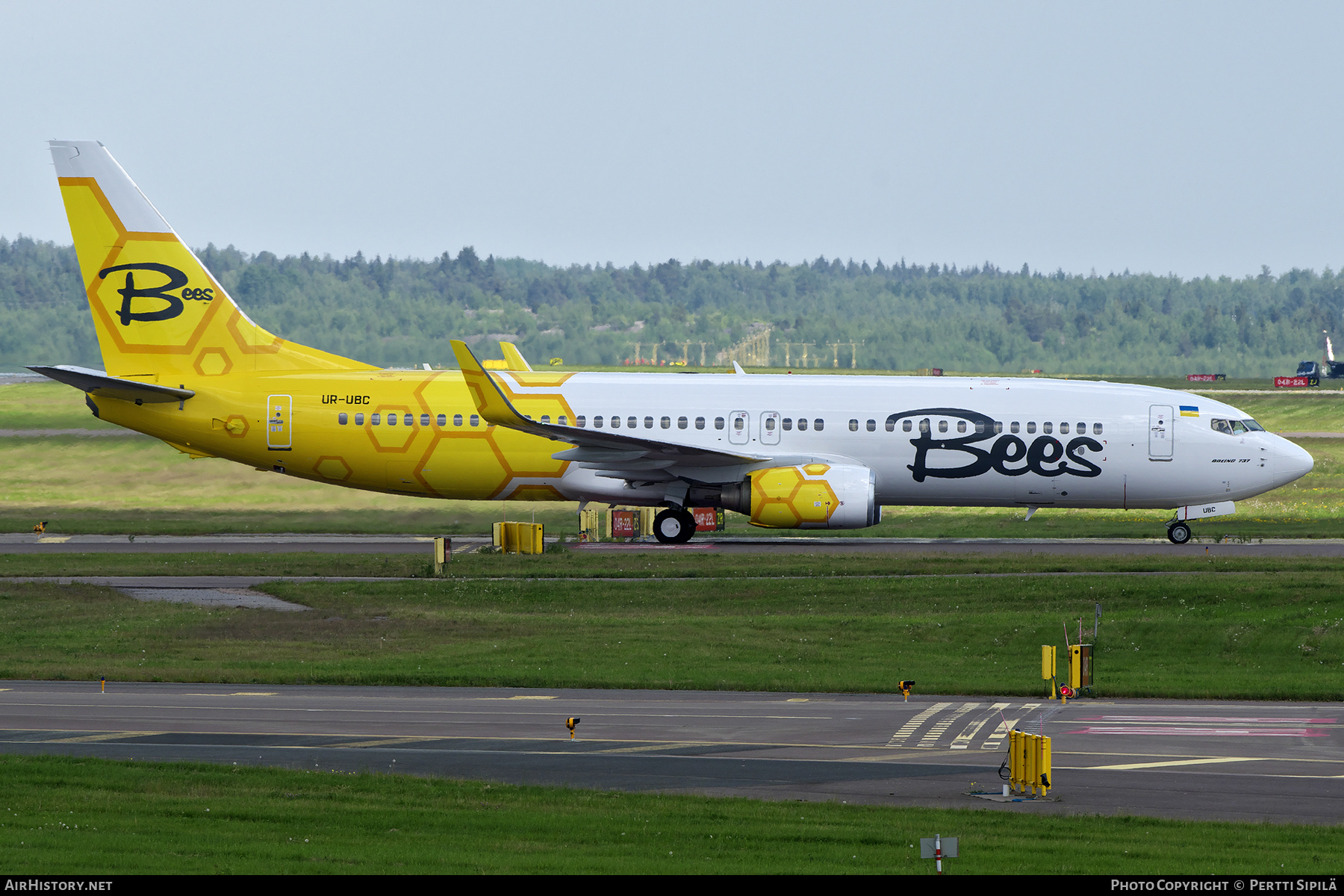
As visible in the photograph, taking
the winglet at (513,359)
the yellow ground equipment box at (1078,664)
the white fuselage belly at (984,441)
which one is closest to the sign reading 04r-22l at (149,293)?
the winglet at (513,359)

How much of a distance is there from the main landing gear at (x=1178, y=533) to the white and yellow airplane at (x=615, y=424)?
0.05 metres

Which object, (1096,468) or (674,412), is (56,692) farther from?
A: (1096,468)

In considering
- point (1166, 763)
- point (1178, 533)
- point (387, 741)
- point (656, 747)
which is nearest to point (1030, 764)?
point (1166, 763)

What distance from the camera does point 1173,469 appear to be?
41000mm

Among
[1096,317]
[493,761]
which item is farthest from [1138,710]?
[1096,317]

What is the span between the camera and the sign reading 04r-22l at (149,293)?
42.0m

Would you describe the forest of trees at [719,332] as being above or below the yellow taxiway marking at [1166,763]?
above

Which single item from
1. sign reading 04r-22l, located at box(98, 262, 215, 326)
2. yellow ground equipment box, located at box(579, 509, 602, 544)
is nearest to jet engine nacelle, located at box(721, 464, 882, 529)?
yellow ground equipment box, located at box(579, 509, 602, 544)

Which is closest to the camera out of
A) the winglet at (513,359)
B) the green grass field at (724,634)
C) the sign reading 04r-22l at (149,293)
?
the green grass field at (724,634)

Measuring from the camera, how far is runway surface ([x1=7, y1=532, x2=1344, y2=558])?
4112cm

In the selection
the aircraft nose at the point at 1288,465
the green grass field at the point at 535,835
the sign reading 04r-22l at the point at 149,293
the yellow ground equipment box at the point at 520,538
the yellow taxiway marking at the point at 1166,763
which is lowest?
the yellow taxiway marking at the point at 1166,763

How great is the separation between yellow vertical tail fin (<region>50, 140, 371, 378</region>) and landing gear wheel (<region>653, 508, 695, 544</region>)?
1035 centimetres

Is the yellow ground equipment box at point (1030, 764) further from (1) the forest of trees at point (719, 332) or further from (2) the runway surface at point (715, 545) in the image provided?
(1) the forest of trees at point (719, 332)

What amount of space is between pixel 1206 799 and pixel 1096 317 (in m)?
188
